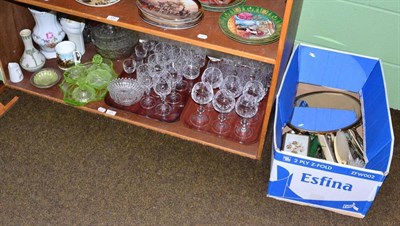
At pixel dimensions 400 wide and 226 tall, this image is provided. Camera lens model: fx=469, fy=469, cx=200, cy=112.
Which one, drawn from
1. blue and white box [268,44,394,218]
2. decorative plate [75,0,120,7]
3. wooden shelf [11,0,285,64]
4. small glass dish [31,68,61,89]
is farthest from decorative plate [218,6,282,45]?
small glass dish [31,68,61,89]

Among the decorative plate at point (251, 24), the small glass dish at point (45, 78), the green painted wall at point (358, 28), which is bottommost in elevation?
the small glass dish at point (45, 78)

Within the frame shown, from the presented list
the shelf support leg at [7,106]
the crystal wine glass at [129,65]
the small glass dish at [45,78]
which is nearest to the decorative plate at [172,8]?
the crystal wine glass at [129,65]

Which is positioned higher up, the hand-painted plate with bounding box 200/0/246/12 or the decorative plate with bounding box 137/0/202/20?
the decorative plate with bounding box 137/0/202/20

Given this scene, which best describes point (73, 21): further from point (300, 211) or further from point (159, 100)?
point (300, 211)

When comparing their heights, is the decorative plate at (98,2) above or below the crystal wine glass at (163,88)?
above

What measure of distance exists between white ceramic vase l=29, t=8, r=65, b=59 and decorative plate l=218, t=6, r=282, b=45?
2.66 feet

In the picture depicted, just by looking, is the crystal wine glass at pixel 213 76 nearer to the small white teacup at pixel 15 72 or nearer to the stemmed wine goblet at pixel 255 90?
the stemmed wine goblet at pixel 255 90

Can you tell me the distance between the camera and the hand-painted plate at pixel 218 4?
1.69 metres

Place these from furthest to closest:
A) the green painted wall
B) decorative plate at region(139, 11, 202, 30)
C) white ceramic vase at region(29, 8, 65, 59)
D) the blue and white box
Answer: white ceramic vase at region(29, 8, 65, 59), the green painted wall, decorative plate at region(139, 11, 202, 30), the blue and white box

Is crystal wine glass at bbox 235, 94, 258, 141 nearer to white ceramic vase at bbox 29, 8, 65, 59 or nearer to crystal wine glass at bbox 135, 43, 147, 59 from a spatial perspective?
crystal wine glass at bbox 135, 43, 147, 59

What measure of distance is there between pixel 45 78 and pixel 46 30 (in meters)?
0.21

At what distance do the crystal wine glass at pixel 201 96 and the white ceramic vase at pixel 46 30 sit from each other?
686mm

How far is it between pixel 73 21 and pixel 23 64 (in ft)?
0.96

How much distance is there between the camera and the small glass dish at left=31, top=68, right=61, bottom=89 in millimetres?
2031
